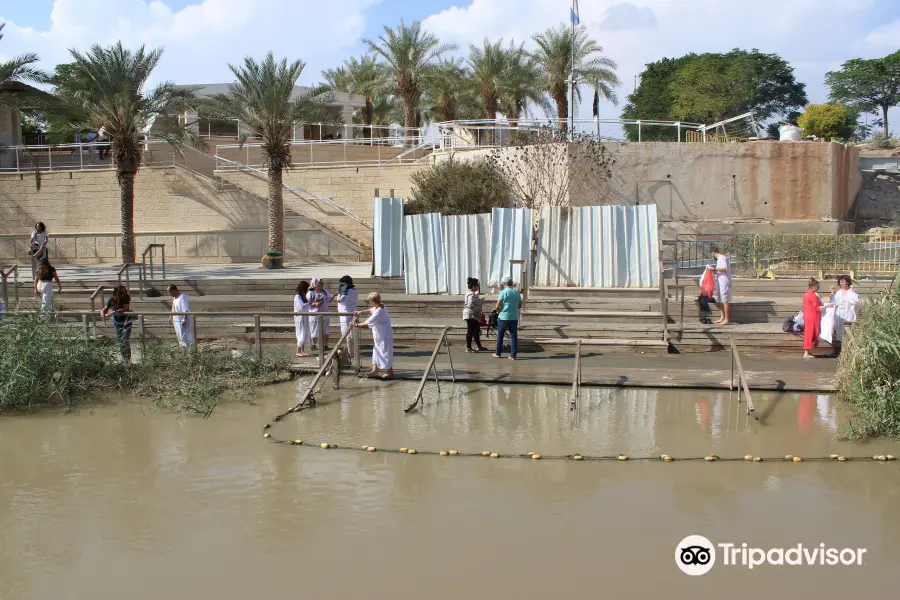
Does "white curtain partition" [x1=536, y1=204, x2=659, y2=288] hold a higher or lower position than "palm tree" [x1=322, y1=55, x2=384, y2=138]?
lower

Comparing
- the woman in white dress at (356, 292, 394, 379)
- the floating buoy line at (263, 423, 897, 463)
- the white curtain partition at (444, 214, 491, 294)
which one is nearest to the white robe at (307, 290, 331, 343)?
the woman in white dress at (356, 292, 394, 379)

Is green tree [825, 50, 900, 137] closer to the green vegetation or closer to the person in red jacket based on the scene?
the green vegetation

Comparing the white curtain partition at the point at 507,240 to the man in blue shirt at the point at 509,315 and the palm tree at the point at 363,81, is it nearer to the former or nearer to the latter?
the man in blue shirt at the point at 509,315

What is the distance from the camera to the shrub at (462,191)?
84.3ft

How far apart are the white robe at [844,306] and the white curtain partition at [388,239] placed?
9353 millimetres

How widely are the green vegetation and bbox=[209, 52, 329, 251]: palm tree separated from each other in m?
27.7

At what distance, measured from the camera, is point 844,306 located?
41.8ft

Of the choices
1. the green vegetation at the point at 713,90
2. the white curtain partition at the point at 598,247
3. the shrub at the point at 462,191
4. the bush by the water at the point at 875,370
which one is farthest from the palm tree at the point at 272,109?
the green vegetation at the point at 713,90

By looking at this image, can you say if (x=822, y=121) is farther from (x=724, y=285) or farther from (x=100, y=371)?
(x=100, y=371)

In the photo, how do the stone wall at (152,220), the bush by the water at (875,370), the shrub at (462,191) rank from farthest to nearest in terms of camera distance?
the stone wall at (152,220)
the shrub at (462,191)
the bush by the water at (875,370)

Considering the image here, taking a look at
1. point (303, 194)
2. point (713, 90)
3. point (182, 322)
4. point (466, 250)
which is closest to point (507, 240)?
point (466, 250)

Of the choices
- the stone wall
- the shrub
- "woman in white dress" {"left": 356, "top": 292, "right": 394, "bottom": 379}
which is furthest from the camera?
the stone wall

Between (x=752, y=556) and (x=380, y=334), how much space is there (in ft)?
21.9

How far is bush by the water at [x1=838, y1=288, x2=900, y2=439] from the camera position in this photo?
8.87 meters
